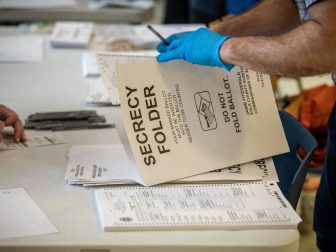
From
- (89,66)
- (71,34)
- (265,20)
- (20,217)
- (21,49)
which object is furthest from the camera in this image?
(71,34)

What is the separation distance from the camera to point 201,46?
133cm

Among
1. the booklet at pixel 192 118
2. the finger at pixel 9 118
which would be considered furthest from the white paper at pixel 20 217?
the finger at pixel 9 118

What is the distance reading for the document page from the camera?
131 cm

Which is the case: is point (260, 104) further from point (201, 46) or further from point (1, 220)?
point (1, 220)

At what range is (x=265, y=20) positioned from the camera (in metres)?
1.82

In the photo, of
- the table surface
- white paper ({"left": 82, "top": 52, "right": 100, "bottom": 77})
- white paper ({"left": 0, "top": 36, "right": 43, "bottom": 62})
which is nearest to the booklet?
white paper ({"left": 82, "top": 52, "right": 100, "bottom": 77})

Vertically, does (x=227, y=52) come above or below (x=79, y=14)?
above

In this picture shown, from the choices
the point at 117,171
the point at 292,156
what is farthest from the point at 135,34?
the point at 117,171

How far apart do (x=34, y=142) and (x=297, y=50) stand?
2.41ft

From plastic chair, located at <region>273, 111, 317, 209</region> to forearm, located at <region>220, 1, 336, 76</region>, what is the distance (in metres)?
0.25

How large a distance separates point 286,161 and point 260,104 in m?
0.19

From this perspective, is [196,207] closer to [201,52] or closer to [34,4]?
[201,52]

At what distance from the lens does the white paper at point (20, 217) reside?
109 cm

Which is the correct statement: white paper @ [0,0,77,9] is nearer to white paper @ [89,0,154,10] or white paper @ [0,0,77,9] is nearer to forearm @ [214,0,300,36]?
white paper @ [89,0,154,10]
